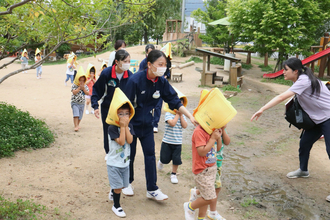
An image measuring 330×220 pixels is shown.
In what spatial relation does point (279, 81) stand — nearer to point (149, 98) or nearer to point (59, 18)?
point (59, 18)

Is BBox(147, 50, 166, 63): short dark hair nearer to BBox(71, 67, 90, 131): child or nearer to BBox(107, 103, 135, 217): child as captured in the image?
BBox(107, 103, 135, 217): child

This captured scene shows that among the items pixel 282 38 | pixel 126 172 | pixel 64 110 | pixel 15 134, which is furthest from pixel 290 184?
pixel 282 38

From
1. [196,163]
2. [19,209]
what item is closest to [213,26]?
[196,163]

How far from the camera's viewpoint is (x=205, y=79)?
15492 mm

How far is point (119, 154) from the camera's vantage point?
3488mm

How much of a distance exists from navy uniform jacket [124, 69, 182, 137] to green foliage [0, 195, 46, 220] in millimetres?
1417

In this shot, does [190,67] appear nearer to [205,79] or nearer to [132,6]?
[205,79]

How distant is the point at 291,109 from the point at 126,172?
2.68 m

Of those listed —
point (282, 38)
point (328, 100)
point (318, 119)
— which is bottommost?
point (318, 119)

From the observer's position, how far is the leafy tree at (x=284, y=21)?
55.2ft

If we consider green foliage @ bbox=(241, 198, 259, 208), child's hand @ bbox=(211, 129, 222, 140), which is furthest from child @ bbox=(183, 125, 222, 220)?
green foliage @ bbox=(241, 198, 259, 208)

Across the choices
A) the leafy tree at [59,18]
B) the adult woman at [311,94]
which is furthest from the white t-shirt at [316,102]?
the leafy tree at [59,18]

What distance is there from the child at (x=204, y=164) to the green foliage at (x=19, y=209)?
1753 millimetres

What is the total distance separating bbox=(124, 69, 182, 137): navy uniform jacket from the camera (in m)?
3.67
